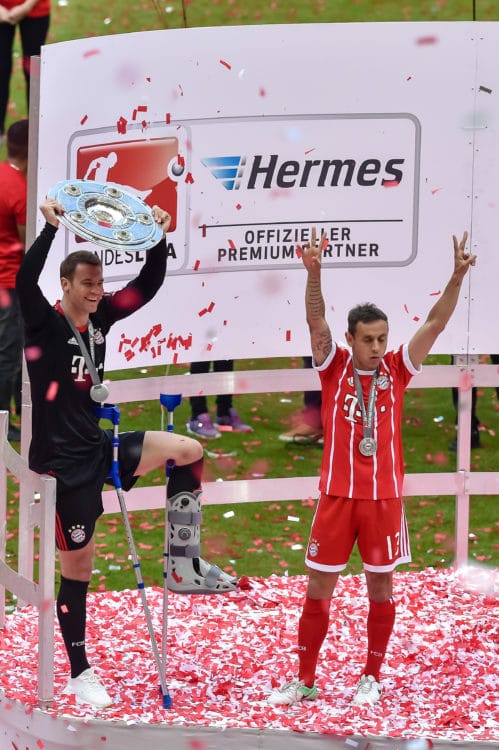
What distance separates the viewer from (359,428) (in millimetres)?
6410

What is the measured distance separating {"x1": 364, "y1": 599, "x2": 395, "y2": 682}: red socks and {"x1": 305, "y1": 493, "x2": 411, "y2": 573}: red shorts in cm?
18

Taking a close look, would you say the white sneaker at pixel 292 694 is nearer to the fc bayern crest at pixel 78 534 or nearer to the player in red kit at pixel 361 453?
the player in red kit at pixel 361 453

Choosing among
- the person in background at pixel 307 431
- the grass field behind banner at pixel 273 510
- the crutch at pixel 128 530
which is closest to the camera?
the crutch at pixel 128 530

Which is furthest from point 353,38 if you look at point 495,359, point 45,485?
point 495,359

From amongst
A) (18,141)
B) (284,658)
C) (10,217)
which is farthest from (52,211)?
(10,217)

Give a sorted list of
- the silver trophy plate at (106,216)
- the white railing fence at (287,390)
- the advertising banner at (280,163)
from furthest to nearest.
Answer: the white railing fence at (287,390) < the advertising banner at (280,163) < the silver trophy plate at (106,216)

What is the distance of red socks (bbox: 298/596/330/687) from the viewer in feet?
21.3

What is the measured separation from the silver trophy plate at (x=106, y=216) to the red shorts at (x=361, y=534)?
51.1 inches

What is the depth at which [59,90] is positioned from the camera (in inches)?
291

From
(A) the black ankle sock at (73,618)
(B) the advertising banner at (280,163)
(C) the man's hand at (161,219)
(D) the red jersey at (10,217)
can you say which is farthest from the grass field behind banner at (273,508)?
(A) the black ankle sock at (73,618)

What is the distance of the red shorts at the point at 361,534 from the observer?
6.41 meters

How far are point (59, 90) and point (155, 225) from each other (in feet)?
4.14

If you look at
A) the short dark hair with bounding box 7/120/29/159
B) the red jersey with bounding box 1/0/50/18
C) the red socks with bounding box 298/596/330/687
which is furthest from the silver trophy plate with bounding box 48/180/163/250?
the red jersey with bounding box 1/0/50/18

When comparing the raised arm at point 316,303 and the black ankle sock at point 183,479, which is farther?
the black ankle sock at point 183,479
